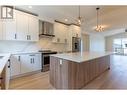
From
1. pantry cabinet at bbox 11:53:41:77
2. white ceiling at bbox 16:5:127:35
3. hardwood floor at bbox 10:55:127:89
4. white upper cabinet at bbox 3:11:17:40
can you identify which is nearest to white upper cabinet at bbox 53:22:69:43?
white ceiling at bbox 16:5:127:35

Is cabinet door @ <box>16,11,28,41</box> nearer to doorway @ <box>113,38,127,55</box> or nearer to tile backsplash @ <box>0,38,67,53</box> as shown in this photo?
tile backsplash @ <box>0,38,67,53</box>

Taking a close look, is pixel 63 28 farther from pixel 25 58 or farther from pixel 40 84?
pixel 40 84

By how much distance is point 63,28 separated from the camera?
7137 mm

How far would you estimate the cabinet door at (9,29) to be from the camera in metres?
4.29

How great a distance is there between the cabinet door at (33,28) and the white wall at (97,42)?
402 inches

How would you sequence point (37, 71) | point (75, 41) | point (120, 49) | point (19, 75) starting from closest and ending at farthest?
point (19, 75) < point (37, 71) < point (75, 41) < point (120, 49)

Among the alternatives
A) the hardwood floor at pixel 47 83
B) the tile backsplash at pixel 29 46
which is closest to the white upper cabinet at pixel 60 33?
the tile backsplash at pixel 29 46

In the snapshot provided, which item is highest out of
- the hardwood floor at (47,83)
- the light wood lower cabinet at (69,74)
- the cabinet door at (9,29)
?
the cabinet door at (9,29)

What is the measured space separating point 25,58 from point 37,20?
1662mm

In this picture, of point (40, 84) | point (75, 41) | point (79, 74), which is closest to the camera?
point (79, 74)

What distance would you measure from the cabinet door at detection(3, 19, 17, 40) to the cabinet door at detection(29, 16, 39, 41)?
74 centimetres

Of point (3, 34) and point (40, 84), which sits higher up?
point (3, 34)

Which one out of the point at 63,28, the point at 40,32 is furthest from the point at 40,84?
the point at 63,28

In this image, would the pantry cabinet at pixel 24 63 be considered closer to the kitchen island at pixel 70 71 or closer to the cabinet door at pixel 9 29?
the cabinet door at pixel 9 29
